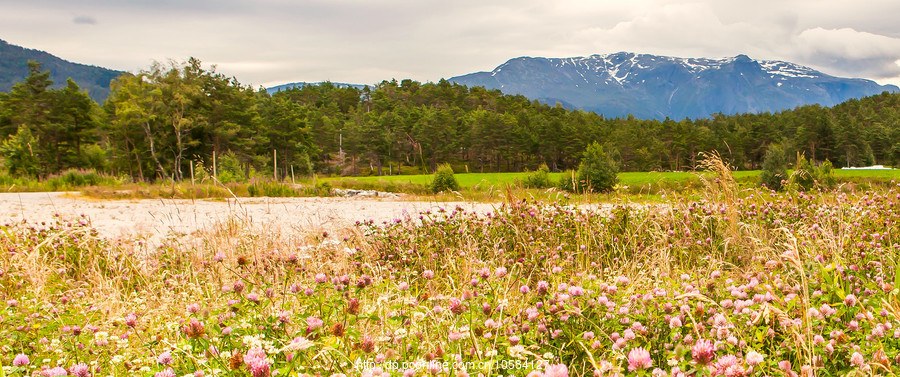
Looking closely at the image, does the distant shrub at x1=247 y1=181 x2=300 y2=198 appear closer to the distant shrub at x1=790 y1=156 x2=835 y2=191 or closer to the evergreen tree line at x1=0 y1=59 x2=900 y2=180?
the evergreen tree line at x1=0 y1=59 x2=900 y2=180

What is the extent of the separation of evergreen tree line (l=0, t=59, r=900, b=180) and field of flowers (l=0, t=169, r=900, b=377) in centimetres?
783

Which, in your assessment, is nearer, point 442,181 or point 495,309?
point 495,309

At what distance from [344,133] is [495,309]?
281ft

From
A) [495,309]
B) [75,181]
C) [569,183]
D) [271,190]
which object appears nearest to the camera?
[495,309]

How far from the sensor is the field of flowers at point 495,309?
A: 1.61m

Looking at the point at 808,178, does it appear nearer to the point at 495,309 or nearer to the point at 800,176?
the point at 800,176

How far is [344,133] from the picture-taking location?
8512 centimetres

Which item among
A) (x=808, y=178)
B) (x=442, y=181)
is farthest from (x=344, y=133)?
(x=808, y=178)

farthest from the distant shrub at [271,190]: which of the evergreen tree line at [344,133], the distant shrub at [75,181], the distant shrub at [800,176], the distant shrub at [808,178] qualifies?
the distant shrub at [808,178]

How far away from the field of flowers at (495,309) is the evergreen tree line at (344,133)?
7.83 metres

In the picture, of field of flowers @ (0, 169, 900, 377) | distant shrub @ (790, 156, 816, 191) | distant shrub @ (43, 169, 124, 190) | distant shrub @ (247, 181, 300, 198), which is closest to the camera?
field of flowers @ (0, 169, 900, 377)

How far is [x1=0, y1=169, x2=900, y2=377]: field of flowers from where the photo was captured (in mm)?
1611

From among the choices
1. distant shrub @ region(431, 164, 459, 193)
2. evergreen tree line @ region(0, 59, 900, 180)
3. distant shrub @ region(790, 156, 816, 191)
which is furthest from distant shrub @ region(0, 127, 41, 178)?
distant shrub @ region(790, 156, 816, 191)

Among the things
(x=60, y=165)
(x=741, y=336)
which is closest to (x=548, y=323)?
(x=741, y=336)
